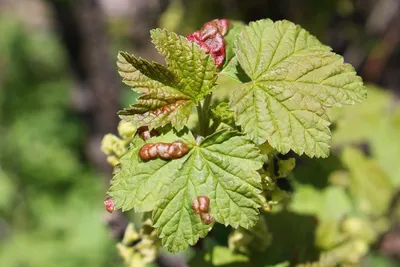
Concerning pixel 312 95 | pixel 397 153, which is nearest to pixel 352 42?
pixel 397 153

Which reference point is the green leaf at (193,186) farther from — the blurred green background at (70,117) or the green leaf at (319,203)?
the blurred green background at (70,117)

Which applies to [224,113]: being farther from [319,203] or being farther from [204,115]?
[319,203]

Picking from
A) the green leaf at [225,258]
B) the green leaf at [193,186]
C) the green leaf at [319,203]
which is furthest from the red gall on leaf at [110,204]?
the green leaf at [319,203]

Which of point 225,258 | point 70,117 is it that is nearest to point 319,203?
point 225,258

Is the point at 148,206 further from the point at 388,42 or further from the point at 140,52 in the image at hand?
the point at 140,52

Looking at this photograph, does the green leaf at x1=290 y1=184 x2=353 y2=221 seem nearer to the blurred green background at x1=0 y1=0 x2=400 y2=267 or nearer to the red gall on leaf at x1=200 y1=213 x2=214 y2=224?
the red gall on leaf at x1=200 y1=213 x2=214 y2=224

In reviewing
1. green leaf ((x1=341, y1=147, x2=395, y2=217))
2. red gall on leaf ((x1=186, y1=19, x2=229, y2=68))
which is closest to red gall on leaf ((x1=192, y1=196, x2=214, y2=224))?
red gall on leaf ((x1=186, y1=19, x2=229, y2=68))

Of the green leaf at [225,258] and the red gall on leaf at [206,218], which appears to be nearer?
the red gall on leaf at [206,218]
